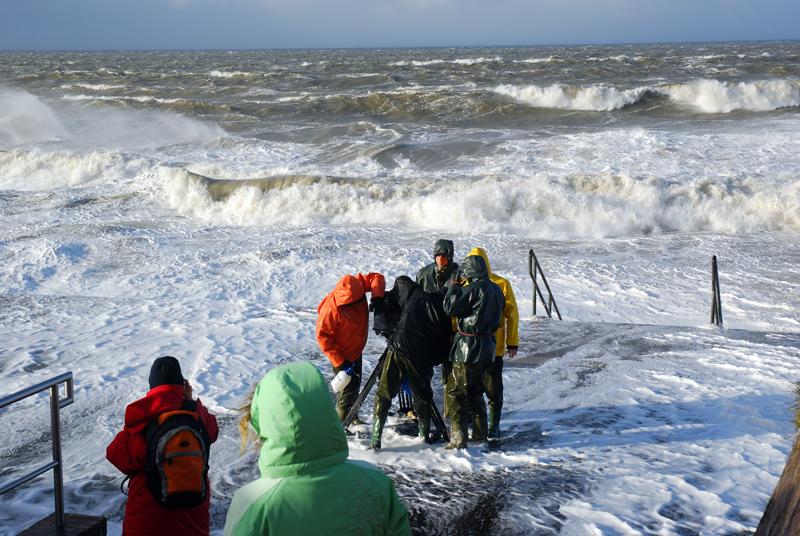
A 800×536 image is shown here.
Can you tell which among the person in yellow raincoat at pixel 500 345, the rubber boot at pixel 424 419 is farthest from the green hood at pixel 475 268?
the rubber boot at pixel 424 419

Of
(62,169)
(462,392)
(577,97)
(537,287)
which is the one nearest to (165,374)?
(462,392)

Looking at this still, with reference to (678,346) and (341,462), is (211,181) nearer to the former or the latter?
(678,346)

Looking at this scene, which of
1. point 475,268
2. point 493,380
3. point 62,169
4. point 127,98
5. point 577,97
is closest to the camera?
point 475,268

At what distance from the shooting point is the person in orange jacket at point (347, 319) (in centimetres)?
586

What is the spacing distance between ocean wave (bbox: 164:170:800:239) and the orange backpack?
515 inches

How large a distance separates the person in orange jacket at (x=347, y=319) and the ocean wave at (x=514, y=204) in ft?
34.1

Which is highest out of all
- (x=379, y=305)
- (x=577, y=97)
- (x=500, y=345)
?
(x=577, y=97)

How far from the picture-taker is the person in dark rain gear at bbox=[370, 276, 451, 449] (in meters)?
5.57

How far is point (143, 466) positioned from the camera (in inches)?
137

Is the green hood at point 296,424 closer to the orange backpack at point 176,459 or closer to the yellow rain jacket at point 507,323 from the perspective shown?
the orange backpack at point 176,459

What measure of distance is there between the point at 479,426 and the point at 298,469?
13.3 feet

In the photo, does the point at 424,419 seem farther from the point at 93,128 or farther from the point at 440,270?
the point at 93,128

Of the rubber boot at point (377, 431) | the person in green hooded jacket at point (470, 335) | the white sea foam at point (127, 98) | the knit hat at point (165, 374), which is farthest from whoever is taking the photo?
the white sea foam at point (127, 98)

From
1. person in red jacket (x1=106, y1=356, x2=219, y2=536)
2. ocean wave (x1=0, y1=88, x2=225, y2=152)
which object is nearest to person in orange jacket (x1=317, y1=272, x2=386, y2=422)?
person in red jacket (x1=106, y1=356, x2=219, y2=536)
